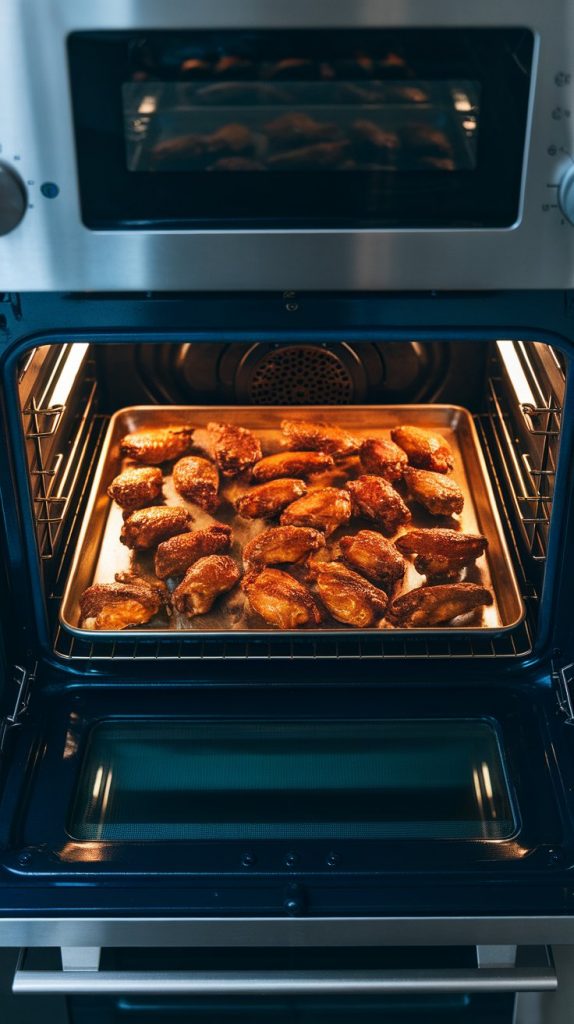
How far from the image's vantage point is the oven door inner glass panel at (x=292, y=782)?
139cm

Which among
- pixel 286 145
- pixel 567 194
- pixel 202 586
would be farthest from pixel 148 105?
pixel 202 586

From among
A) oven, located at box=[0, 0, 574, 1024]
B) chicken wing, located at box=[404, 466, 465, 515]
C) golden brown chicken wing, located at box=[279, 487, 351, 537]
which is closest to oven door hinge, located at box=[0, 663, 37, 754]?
oven, located at box=[0, 0, 574, 1024]

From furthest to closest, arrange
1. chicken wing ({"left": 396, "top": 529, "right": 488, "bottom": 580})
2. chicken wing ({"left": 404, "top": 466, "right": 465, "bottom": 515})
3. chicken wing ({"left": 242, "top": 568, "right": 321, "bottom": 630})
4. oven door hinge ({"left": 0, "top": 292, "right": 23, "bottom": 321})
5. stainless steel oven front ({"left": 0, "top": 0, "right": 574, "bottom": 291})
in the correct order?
chicken wing ({"left": 404, "top": 466, "right": 465, "bottom": 515})
chicken wing ({"left": 396, "top": 529, "right": 488, "bottom": 580})
chicken wing ({"left": 242, "top": 568, "right": 321, "bottom": 630})
oven door hinge ({"left": 0, "top": 292, "right": 23, "bottom": 321})
stainless steel oven front ({"left": 0, "top": 0, "right": 574, "bottom": 291})

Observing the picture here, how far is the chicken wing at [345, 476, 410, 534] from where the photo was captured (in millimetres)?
1869

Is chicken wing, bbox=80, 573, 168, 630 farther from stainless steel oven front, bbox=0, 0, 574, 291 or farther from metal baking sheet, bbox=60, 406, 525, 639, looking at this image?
stainless steel oven front, bbox=0, 0, 574, 291

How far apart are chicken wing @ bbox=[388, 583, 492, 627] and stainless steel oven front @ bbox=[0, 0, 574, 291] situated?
58 centimetres

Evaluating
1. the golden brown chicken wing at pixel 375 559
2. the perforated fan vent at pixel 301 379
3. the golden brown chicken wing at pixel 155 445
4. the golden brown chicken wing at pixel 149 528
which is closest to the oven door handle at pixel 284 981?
the golden brown chicken wing at pixel 375 559

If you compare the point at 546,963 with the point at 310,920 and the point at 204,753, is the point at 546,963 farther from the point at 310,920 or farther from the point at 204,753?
the point at 204,753

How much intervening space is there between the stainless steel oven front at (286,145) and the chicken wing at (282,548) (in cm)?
63

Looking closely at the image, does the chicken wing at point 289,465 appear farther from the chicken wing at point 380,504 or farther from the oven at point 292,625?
the oven at point 292,625

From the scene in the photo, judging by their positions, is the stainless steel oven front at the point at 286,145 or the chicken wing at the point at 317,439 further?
the chicken wing at the point at 317,439

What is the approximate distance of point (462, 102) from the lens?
1.16m

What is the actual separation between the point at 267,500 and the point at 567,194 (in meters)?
0.88

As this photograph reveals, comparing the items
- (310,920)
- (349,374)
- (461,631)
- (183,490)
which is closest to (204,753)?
(310,920)
